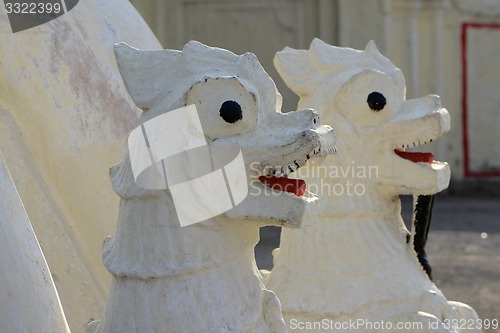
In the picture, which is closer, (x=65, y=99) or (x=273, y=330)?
(x=273, y=330)

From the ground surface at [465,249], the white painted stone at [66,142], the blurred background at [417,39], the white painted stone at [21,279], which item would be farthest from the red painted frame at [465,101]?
the white painted stone at [21,279]

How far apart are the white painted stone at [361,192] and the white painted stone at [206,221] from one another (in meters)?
0.84

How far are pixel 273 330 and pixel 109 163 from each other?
1022 millimetres

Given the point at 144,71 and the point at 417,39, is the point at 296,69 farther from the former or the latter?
the point at 417,39

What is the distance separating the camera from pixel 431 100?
3.16 m

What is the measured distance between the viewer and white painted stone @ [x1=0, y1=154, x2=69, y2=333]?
6.56ft

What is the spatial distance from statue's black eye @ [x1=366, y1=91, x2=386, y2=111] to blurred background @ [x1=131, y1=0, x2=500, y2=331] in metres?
6.36

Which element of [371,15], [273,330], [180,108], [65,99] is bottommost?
[371,15]

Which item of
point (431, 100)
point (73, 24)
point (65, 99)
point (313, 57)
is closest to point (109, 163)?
point (65, 99)

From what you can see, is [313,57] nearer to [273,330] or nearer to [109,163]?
[109,163]

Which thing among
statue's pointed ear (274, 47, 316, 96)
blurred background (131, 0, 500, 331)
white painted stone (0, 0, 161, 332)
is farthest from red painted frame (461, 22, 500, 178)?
white painted stone (0, 0, 161, 332)

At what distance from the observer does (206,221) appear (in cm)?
215

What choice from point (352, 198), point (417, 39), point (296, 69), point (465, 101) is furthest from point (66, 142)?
point (465, 101)

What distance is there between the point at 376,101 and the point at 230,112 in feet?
3.35
